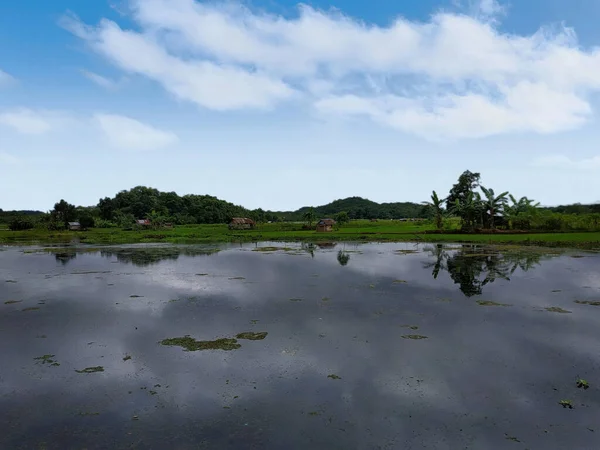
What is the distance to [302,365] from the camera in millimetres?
10938

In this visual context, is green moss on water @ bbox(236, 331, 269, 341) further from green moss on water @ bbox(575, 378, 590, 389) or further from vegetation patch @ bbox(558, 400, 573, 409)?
green moss on water @ bbox(575, 378, 590, 389)

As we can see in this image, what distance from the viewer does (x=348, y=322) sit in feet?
49.4

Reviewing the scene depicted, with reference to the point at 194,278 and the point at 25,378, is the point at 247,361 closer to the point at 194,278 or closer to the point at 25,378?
the point at 25,378

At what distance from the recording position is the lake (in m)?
7.78

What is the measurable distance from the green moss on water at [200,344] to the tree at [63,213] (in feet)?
314

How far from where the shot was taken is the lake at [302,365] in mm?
7777

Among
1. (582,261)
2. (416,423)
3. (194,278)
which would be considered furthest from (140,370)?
(582,261)

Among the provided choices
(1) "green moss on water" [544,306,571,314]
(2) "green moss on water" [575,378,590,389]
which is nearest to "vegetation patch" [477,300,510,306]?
(1) "green moss on water" [544,306,571,314]

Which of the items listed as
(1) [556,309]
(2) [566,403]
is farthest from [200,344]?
(1) [556,309]

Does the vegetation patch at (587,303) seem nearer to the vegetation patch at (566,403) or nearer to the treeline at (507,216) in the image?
the vegetation patch at (566,403)

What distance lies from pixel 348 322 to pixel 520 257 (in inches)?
1025

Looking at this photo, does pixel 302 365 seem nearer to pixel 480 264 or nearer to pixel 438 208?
pixel 480 264

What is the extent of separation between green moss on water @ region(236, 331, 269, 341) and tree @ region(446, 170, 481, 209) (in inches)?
3055

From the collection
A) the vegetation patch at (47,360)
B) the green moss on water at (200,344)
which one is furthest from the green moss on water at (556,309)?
the vegetation patch at (47,360)
